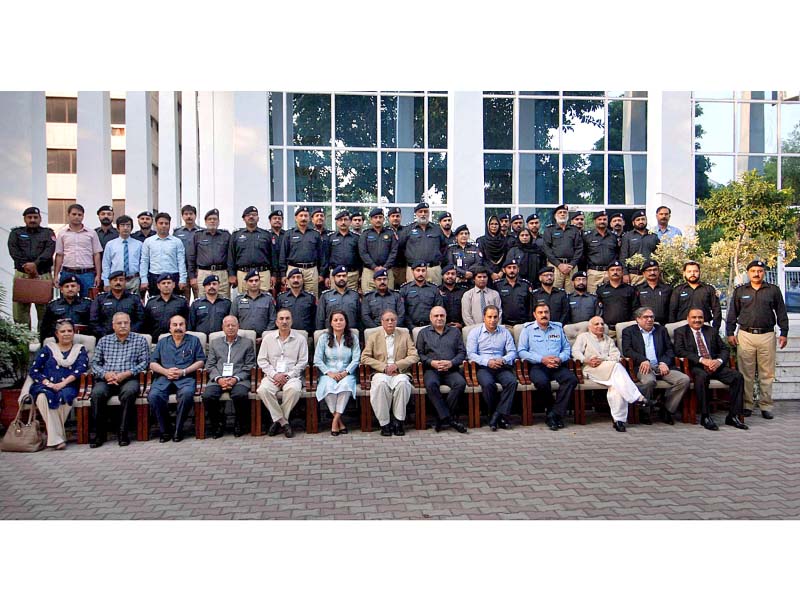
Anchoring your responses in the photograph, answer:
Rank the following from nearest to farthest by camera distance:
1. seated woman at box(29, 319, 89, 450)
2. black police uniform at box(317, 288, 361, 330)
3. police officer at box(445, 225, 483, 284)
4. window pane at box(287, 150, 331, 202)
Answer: seated woman at box(29, 319, 89, 450)
black police uniform at box(317, 288, 361, 330)
police officer at box(445, 225, 483, 284)
window pane at box(287, 150, 331, 202)

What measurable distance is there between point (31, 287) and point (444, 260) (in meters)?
5.55

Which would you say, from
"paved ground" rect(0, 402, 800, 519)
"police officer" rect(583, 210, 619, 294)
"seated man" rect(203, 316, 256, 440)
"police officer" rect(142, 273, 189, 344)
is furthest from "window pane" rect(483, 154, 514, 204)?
"seated man" rect(203, 316, 256, 440)

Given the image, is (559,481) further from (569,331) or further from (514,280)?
(514,280)

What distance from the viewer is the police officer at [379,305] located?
26.3 ft

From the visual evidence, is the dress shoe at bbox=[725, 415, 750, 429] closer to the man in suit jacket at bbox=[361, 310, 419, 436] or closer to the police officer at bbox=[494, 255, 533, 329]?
the police officer at bbox=[494, 255, 533, 329]

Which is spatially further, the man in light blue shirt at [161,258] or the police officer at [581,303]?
the man in light blue shirt at [161,258]

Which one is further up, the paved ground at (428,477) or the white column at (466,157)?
the white column at (466,157)

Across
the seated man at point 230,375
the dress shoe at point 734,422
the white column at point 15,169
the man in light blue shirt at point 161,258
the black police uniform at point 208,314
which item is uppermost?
the white column at point 15,169

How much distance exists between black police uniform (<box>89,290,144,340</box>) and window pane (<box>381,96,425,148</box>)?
6.65 m

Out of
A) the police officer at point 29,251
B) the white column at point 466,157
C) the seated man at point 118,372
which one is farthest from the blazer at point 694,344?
the police officer at point 29,251

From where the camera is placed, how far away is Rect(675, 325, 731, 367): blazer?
7.61 meters

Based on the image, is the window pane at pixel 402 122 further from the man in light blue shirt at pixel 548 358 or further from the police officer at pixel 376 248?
the man in light blue shirt at pixel 548 358

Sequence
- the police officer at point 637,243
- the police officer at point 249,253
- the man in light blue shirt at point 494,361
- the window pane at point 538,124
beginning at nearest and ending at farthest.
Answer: the man in light blue shirt at point 494,361 → the police officer at point 249,253 → the police officer at point 637,243 → the window pane at point 538,124

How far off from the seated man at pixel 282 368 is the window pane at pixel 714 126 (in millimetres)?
10305
